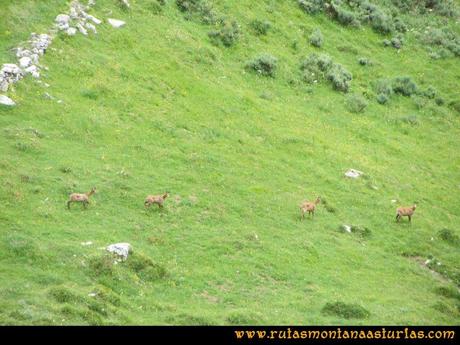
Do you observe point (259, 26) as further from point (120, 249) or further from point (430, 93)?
point (120, 249)

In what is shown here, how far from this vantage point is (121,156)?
34750mm

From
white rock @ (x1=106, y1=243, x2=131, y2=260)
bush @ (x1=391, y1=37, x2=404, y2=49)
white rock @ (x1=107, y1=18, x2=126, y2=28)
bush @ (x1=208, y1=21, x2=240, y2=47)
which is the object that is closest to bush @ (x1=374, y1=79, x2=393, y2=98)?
bush @ (x1=391, y1=37, x2=404, y2=49)

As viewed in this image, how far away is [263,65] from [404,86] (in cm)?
1262

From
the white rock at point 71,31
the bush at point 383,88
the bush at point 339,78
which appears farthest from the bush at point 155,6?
the bush at point 383,88

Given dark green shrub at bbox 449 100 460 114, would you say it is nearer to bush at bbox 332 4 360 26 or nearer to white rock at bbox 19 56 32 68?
bush at bbox 332 4 360 26

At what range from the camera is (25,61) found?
123 feet

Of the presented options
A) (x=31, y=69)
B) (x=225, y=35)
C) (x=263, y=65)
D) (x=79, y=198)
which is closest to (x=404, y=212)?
(x=263, y=65)

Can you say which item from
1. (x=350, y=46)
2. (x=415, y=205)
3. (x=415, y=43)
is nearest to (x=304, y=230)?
(x=415, y=205)

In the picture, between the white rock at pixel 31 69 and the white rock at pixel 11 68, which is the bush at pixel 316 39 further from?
the white rock at pixel 11 68

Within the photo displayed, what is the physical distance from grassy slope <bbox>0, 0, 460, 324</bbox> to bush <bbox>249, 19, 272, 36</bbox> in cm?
86

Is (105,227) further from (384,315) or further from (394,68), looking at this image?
(394,68)

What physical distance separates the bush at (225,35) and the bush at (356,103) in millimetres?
9197

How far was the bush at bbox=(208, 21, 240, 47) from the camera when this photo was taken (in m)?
49.1

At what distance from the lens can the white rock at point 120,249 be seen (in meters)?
26.2
